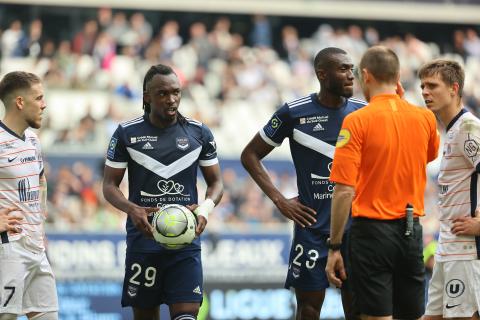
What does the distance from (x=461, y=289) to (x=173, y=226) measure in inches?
99.6

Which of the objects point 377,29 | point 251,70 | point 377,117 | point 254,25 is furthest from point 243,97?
point 377,117

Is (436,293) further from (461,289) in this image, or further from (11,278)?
(11,278)

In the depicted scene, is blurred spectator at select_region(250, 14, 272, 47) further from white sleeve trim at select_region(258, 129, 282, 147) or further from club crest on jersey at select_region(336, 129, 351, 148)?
club crest on jersey at select_region(336, 129, 351, 148)

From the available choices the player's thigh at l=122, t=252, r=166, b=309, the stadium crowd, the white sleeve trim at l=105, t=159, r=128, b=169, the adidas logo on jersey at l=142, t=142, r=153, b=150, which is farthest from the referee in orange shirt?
the stadium crowd

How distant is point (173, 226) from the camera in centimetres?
819

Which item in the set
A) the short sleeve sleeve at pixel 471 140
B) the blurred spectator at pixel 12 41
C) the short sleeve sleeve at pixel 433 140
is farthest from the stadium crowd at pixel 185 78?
the short sleeve sleeve at pixel 433 140

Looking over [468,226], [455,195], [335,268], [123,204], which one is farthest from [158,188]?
[468,226]

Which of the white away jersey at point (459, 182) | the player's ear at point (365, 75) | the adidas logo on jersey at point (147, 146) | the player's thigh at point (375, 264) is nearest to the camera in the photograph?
the player's thigh at point (375, 264)

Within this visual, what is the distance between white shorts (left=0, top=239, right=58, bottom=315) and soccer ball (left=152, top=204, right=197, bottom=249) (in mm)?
1166

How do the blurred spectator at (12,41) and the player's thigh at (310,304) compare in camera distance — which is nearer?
the player's thigh at (310,304)

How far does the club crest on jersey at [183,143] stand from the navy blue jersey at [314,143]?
2.81 feet

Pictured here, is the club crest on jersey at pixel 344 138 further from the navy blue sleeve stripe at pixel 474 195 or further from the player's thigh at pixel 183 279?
the player's thigh at pixel 183 279

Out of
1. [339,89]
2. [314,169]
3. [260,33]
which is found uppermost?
[260,33]

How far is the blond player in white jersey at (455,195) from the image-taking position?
26.5 ft
